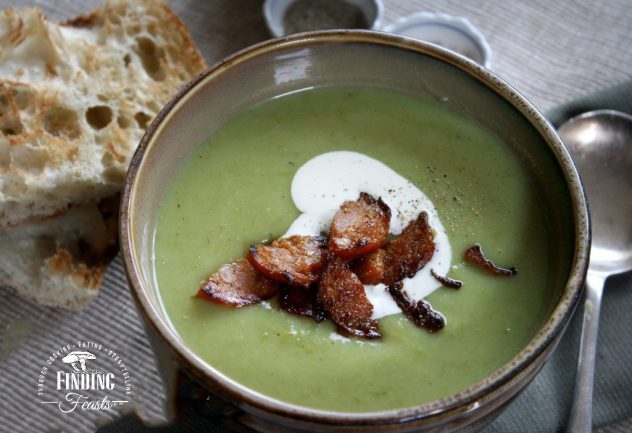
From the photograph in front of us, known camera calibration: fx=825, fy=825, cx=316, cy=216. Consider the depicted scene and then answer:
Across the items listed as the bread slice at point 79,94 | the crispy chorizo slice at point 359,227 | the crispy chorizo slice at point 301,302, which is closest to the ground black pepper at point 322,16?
the bread slice at point 79,94

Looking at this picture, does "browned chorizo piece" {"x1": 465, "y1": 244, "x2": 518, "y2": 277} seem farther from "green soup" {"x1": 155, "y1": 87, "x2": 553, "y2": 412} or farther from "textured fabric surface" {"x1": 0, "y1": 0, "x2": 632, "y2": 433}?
"textured fabric surface" {"x1": 0, "y1": 0, "x2": 632, "y2": 433}

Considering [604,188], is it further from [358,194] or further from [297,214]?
[297,214]

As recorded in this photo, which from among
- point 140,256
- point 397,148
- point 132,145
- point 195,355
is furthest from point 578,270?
point 132,145

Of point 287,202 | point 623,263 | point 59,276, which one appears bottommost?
point 59,276

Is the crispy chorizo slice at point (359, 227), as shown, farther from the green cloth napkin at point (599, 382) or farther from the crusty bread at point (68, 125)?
the crusty bread at point (68, 125)

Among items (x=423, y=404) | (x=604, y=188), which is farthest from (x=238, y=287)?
(x=604, y=188)

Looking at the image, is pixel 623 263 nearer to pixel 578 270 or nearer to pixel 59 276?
pixel 578 270
